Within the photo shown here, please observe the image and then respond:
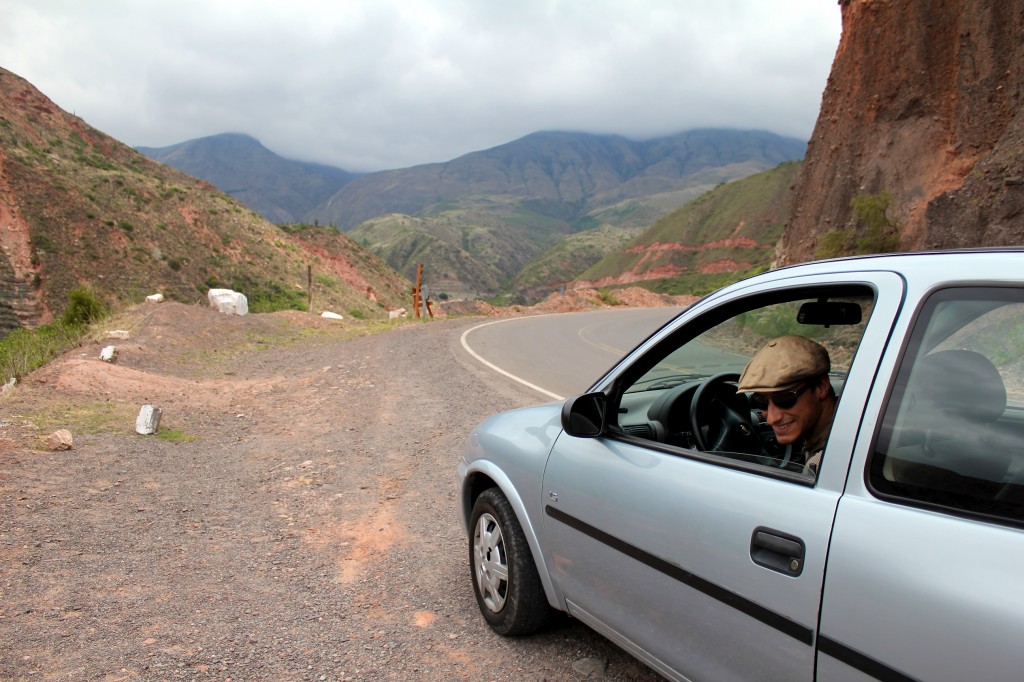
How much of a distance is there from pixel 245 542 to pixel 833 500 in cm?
424

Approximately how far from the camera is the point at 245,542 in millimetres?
5070

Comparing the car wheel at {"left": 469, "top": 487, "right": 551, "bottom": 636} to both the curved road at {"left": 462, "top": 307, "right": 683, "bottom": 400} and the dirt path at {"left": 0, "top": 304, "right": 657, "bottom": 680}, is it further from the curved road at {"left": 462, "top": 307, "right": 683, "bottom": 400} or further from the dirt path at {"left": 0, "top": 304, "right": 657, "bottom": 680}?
the curved road at {"left": 462, "top": 307, "right": 683, "bottom": 400}

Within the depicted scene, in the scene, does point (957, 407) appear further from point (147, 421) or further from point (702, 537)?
point (147, 421)

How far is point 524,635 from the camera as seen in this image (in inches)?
139

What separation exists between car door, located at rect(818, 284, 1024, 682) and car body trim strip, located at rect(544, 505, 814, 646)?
103 millimetres

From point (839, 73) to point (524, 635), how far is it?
29745 mm

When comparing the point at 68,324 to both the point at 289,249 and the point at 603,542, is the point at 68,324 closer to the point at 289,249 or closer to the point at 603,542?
the point at 603,542

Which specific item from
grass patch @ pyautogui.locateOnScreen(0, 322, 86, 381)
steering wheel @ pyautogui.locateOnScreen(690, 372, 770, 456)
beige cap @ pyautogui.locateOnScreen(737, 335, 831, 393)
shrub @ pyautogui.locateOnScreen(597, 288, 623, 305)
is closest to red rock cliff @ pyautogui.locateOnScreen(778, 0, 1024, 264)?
shrub @ pyautogui.locateOnScreen(597, 288, 623, 305)

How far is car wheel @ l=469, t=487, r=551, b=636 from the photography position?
135 inches

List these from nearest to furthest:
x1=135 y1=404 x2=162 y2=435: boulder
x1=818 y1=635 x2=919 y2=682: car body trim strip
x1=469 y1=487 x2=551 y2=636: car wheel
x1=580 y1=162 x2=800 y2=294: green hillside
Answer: x1=818 y1=635 x2=919 y2=682: car body trim strip → x1=469 y1=487 x2=551 y2=636: car wheel → x1=135 y1=404 x2=162 y2=435: boulder → x1=580 y1=162 x2=800 y2=294: green hillside

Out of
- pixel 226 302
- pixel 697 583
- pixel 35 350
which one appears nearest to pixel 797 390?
pixel 697 583

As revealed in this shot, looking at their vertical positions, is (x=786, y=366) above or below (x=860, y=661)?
above

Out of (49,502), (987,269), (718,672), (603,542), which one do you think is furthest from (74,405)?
(987,269)

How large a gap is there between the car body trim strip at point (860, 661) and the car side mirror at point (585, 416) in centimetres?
121
